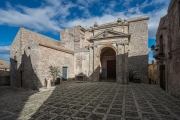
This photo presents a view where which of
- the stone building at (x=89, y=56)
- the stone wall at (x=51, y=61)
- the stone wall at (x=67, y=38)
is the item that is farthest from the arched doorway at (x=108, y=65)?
the stone wall at (x=67, y=38)

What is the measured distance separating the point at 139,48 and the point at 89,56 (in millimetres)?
8274

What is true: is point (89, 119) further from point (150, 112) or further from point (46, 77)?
point (46, 77)

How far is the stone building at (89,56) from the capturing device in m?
10.1

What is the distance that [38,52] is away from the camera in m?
9.70

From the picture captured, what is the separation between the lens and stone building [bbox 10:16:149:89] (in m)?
10.1

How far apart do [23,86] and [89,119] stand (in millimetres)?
11073

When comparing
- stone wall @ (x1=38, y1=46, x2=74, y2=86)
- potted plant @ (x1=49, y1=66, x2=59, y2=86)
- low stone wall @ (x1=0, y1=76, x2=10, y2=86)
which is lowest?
low stone wall @ (x1=0, y1=76, x2=10, y2=86)

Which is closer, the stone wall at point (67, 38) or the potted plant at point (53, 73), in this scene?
the potted plant at point (53, 73)

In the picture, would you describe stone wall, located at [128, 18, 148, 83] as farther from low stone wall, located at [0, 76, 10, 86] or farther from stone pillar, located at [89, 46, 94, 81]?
low stone wall, located at [0, 76, 10, 86]

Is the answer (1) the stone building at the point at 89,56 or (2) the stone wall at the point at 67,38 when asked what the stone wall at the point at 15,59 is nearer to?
(1) the stone building at the point at 89,56

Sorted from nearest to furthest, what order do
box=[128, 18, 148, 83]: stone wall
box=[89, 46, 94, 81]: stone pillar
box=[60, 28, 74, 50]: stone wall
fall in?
1. box=[89, 46, 94, 81]: stone pillar
2. box=[128, 18, 148, 83]: stone wall
3. box=[60, 28, 74, 50]: stone wall

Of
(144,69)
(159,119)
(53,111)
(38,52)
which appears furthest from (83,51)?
(159,119)

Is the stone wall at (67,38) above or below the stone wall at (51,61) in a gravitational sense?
above

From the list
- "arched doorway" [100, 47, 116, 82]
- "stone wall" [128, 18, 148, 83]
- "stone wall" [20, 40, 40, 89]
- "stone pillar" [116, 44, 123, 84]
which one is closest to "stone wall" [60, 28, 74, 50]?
"arched doorway" [100, 47, 116, 82]
